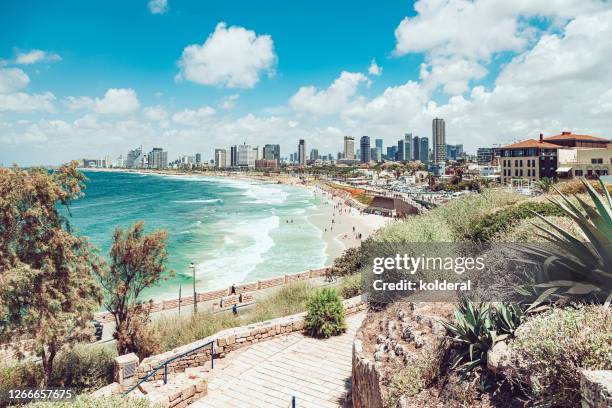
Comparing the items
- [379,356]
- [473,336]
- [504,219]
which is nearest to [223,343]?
[379,356]

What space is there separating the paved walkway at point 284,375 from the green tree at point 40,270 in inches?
201

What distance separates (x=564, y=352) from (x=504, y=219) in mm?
8001

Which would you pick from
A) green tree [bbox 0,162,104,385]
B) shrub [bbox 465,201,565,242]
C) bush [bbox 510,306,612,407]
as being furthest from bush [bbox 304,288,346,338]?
green tree [bbox 0,162,104,385]

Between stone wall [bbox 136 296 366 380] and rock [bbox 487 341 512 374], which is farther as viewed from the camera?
stone wall [bbox 136 296 366 380]

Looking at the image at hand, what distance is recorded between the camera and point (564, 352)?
3.38 m

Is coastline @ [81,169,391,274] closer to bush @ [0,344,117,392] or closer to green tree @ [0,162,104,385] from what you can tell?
bush @ [0,344,117,392]

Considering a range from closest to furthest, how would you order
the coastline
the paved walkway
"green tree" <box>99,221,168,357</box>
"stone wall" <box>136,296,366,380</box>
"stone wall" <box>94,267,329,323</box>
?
the paved walkway < "stone wall" <box>136,296,366,380</box> < "green tree" <box>99,221,168,357</box> < "stone wall" <box>94,267,329,323</box> < the coastline

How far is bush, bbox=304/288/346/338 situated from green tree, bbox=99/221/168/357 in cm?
632

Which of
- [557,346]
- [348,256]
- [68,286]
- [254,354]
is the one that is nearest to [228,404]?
[254,354]

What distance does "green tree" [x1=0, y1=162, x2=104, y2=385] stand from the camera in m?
10.1

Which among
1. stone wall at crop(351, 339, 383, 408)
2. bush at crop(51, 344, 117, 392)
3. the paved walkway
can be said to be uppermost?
stone wall at crop(351, 339, 383, 408)

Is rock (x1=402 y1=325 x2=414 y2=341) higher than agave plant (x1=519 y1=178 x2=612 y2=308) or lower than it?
lower

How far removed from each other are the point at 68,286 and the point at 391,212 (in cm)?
5950

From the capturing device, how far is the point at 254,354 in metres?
8.93
